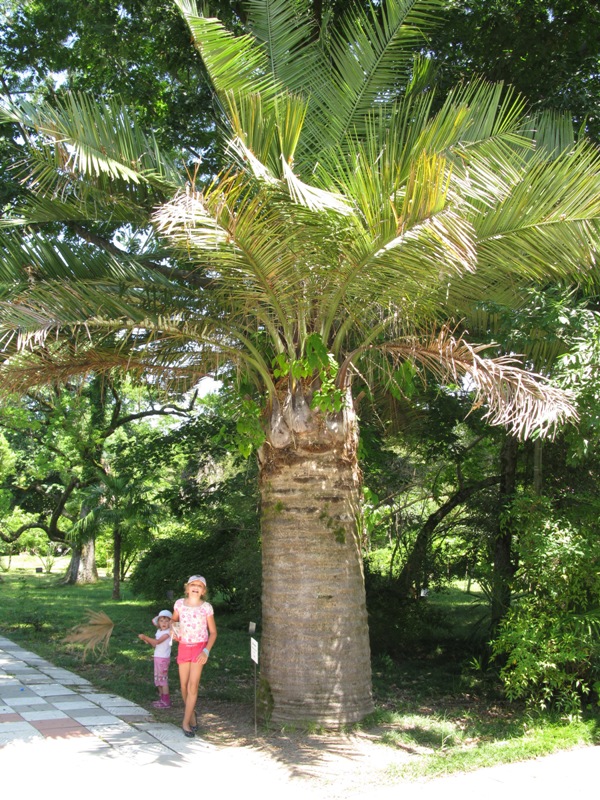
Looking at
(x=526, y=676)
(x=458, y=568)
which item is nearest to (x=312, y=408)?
(x=526, y=676)

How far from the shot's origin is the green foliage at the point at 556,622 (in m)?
6.93

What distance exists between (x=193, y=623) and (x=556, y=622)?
3548mm

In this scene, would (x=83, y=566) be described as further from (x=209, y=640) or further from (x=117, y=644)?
(x=209, y=640)

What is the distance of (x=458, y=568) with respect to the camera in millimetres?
11555

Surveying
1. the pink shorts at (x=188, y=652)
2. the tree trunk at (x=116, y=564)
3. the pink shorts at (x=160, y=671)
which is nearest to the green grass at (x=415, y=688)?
the pink shorts at (x=160, y=671)

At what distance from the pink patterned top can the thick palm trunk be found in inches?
25.7

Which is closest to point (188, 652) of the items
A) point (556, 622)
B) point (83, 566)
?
point (556, 622)

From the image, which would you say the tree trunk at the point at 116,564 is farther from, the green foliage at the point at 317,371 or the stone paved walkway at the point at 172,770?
the green foliage at the point at 317,371

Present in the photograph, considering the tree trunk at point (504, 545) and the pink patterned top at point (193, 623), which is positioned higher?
the tree trunk at point (504, 545)

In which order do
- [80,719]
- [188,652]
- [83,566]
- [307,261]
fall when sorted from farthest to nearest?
[83,566], [80,719], [188,652], [307,261]

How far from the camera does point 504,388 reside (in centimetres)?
621

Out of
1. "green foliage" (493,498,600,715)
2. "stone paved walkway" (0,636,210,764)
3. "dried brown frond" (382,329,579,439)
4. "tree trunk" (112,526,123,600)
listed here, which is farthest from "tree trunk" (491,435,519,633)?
"tree trunk" (112,526,123,600)

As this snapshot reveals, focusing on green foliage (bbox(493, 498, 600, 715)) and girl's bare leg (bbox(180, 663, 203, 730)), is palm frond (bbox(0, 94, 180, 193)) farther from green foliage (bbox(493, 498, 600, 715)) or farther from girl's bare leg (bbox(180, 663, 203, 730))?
green foliage (bbox(493, 498, 600, 715))

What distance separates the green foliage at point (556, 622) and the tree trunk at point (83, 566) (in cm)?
2064
